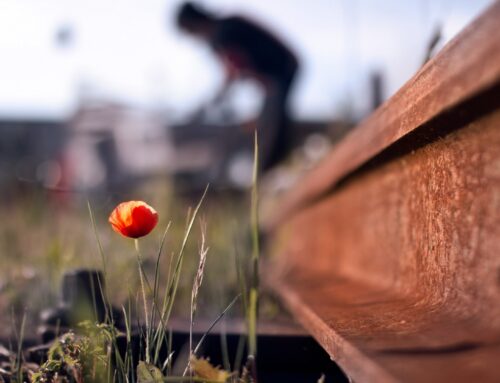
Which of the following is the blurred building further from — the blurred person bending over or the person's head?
the blurred person bending over

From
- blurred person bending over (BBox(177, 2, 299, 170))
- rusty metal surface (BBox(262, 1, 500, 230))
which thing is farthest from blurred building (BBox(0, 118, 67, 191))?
rusty metal surface (BBox(262, 1, 500, 230))

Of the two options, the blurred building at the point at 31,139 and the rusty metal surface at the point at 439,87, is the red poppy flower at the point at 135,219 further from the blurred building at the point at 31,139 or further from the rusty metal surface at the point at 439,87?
the blurred building at the point at 31,139

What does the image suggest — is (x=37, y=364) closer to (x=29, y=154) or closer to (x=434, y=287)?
(x=434, y=287)

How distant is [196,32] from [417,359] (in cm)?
608

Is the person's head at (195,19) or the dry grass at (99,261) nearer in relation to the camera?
the dry grass at (99,261)

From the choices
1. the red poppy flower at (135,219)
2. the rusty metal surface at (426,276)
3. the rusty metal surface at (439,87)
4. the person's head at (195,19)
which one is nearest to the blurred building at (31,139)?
the person's head at (195,19)

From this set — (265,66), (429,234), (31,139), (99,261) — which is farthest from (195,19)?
(31,139)

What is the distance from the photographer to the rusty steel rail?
2.52ft

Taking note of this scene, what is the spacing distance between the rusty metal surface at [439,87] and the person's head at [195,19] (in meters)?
5.16

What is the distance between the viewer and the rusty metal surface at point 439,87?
711mm

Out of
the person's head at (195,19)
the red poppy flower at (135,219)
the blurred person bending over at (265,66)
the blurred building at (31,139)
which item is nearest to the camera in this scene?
the red poppy flower at (135,219)

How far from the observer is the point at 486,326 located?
85 cm

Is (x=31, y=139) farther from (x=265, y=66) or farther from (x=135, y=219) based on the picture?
(x=135, y=219)

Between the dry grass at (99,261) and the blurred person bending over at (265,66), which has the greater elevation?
the blurred person bending over at (265,66)
